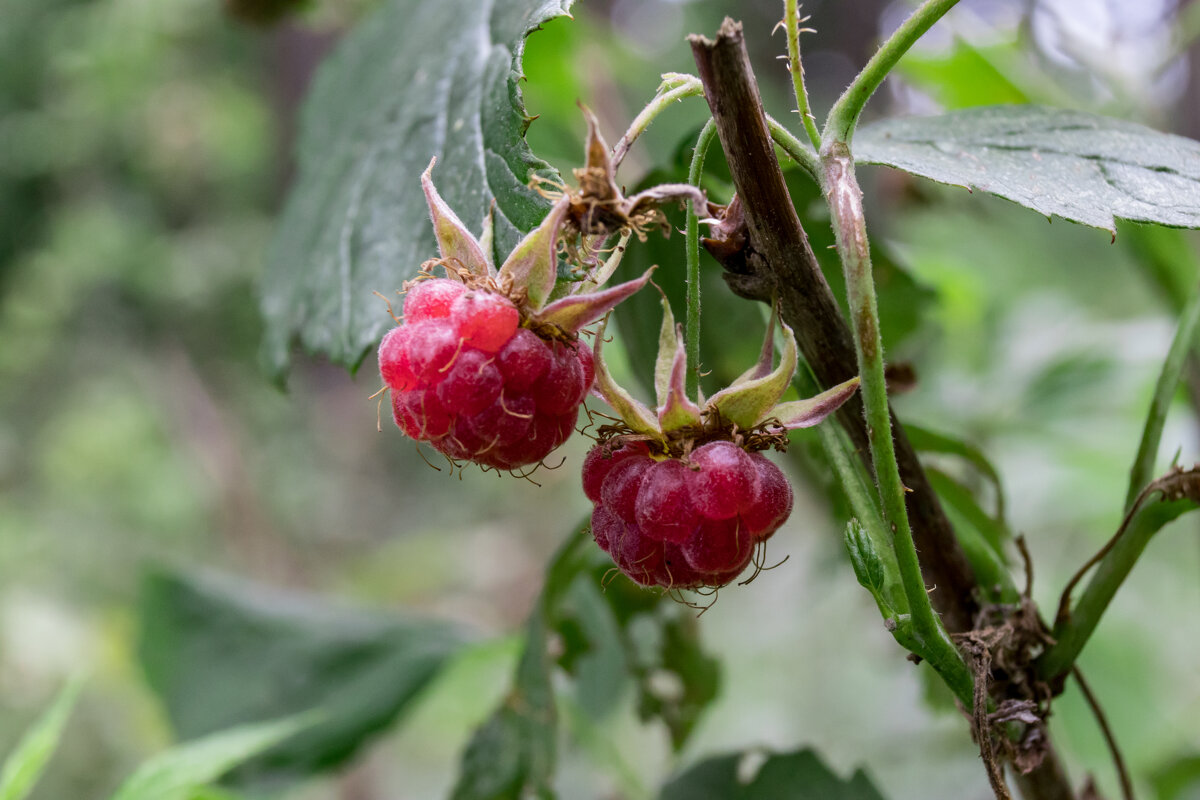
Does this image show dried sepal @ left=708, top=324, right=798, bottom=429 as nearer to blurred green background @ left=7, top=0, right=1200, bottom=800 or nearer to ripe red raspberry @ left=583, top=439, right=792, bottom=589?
ripe red raspberry @ left=583, top=439, right=792, bottom=589

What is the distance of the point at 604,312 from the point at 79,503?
180 inches

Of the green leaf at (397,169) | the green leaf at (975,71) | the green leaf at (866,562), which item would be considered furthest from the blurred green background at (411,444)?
the green leaf at (866,562)

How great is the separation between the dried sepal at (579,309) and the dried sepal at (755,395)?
0.07m

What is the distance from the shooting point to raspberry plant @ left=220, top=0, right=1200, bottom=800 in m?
0.39

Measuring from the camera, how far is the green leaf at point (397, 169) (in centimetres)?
52

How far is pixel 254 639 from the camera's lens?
1.08m

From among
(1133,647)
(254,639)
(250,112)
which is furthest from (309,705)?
(250,112)

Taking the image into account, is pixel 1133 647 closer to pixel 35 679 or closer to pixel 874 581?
pixel 874 581

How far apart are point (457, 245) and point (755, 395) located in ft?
0.56

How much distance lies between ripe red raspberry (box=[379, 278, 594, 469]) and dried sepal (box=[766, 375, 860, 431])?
97mm

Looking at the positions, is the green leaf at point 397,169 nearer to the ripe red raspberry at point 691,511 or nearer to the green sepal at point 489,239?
the green sepal at point 489,239

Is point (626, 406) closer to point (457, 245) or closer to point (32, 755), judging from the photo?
point (457, 245)

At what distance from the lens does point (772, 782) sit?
0.68 meters

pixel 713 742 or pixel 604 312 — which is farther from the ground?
pixel 604 312
